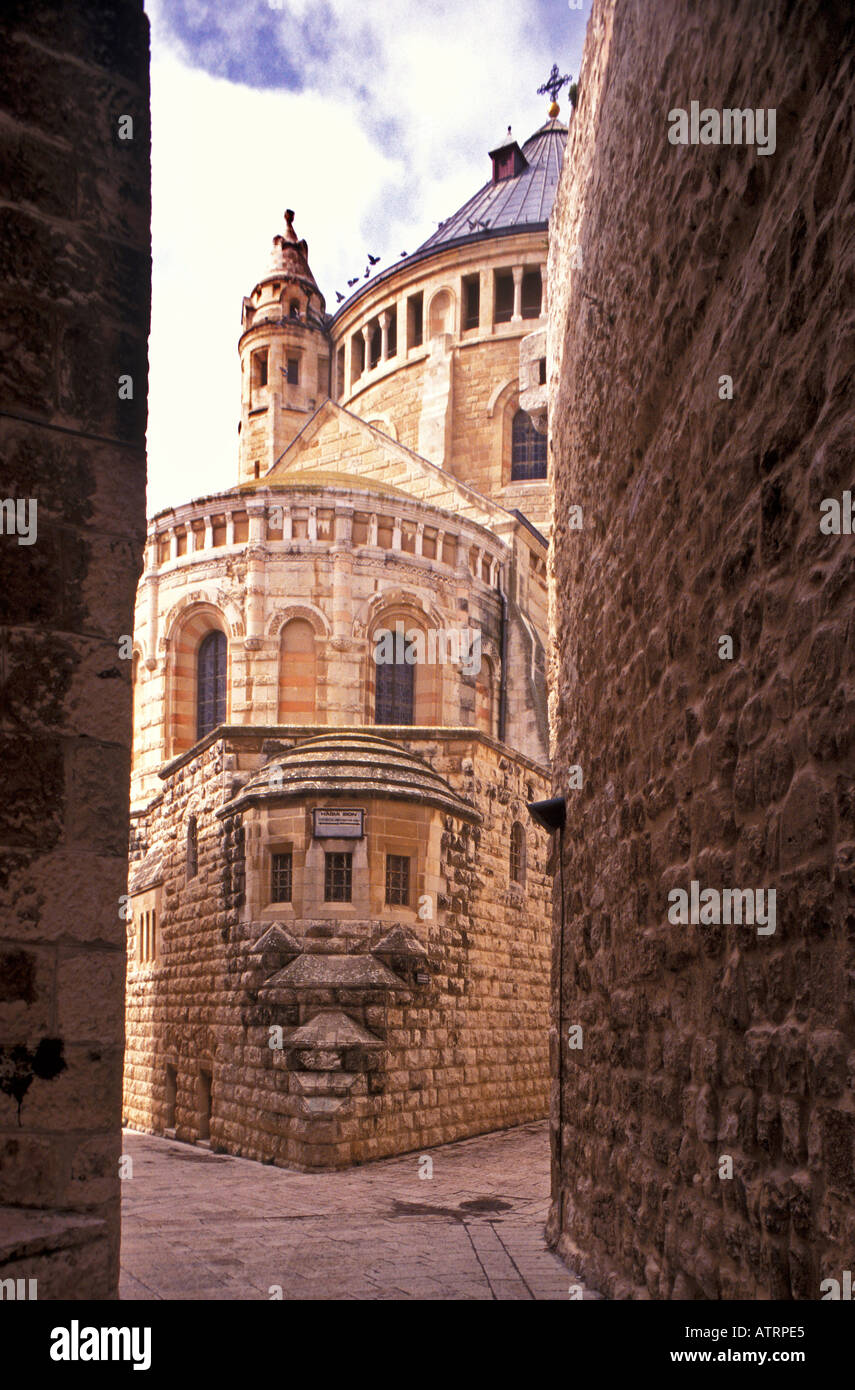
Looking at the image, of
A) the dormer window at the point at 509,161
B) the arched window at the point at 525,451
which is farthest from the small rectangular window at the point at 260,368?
the dormer window at the point at 509,161

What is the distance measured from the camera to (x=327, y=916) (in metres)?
13.8

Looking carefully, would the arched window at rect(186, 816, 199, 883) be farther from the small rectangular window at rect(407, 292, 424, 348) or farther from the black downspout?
the small rectangular window at rect(407, 292, 424, 348)

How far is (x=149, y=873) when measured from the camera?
63.1 ft

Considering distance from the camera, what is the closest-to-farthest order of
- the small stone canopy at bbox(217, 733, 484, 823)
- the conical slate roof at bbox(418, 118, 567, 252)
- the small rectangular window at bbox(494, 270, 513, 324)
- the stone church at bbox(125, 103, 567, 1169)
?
the stone church at bbox(125, 103, 567, 1169) < the small stone canopy at bbox(217, 733, 484, 823) < the small rectangular window at bbox(494, 270, 513, 324) < the conical slate roof at bbox(418, 118, 567, 252)

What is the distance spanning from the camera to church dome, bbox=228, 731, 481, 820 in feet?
46.6

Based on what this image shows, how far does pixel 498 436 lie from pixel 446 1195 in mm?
27145

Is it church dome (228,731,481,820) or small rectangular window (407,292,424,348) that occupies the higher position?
small rectangular window (407,292,424,348)

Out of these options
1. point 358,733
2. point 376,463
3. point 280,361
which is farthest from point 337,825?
point 280,361

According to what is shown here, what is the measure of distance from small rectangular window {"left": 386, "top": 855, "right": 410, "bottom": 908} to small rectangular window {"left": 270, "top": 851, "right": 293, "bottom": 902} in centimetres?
122

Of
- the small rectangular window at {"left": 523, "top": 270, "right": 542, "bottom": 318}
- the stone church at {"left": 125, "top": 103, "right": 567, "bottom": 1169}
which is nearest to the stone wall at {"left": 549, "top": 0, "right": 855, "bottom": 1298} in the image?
the stone church at {"left": 125, "top": 103, "right": 567, "bottom": 1169}

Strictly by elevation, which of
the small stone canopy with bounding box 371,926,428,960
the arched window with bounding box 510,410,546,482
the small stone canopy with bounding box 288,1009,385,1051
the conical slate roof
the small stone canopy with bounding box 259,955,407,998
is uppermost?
the conical slate roof

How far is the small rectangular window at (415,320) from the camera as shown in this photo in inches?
1449
